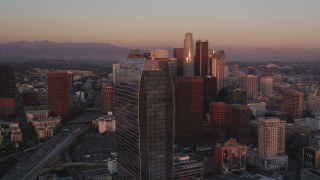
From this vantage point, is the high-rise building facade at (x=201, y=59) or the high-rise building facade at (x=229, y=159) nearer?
the high-rise building facade at (x=229, y=159)

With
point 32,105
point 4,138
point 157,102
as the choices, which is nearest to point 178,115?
point 4,138

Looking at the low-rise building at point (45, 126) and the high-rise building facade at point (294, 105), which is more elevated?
the high-rise building facade at point (294, 105)

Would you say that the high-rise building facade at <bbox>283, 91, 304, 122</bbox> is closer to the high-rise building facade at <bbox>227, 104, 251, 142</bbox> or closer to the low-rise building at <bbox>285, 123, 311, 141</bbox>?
the low-rise building at <bbox>285, 123, 311, 141</bbox>

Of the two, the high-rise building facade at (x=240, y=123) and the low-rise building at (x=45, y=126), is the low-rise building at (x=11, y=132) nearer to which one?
the low-rise building at (x=45, y=126)

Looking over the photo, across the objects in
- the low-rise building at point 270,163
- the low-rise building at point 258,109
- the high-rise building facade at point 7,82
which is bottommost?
the low-rise building at point 270,163

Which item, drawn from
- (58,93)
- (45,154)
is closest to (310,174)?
(45,154)

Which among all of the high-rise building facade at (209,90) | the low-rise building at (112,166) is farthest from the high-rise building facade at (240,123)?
the low-rise building at (112,166)

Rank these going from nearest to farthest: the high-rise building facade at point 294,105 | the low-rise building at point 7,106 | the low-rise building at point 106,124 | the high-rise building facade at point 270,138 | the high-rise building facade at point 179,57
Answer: the high-rise building facade at point 270,138 → the low-rise building at point 106,124 → the high-rise building facade at point 294,105 → the low-rise building at point 7,106 → the high-rise building facade at point 179,57
